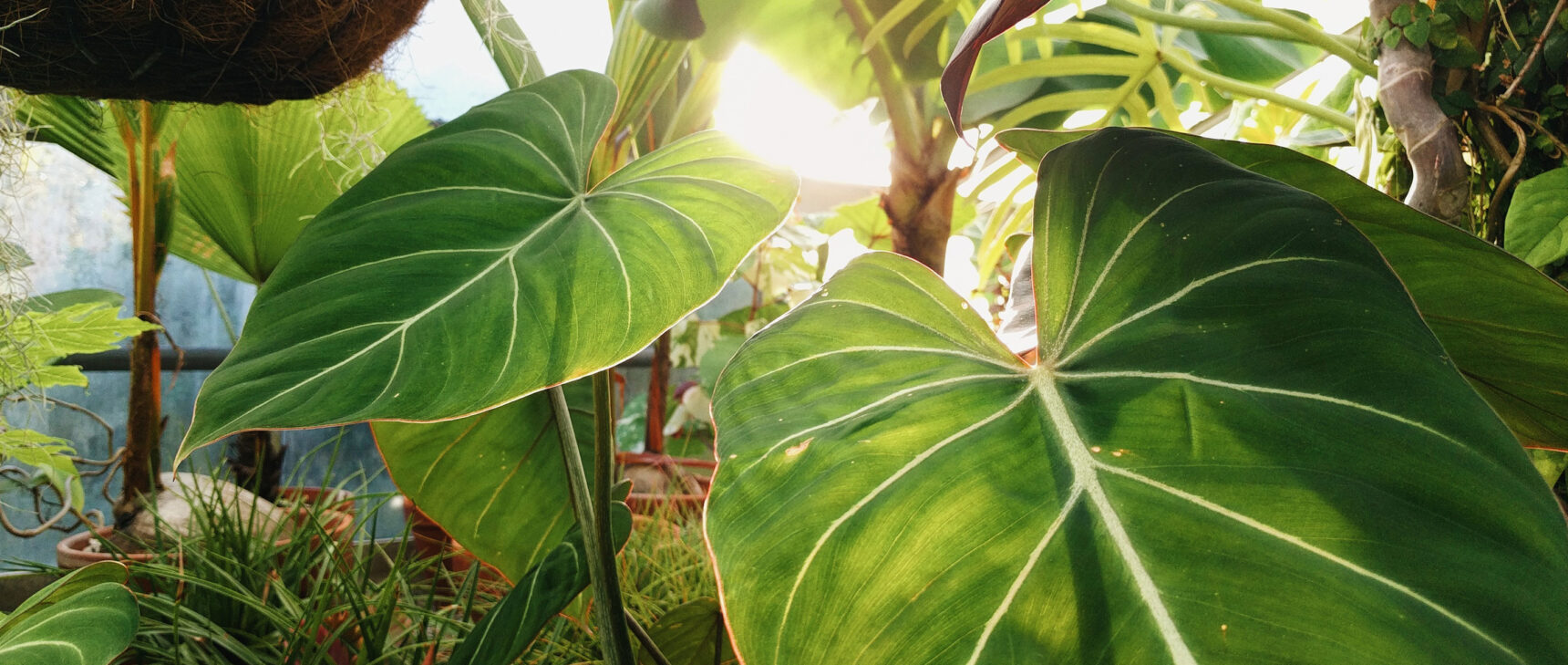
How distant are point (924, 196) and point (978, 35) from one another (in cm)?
42

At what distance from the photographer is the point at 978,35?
12.6 inches

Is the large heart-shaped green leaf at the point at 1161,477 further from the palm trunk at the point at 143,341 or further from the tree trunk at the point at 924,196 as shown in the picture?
the palm trunk at the point at 143,341

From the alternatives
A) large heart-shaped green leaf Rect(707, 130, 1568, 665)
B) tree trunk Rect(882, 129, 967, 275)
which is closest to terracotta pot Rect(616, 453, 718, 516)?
tree trunk Rect(882, 129, 967, 275)

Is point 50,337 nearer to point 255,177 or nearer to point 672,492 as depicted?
point 255,177

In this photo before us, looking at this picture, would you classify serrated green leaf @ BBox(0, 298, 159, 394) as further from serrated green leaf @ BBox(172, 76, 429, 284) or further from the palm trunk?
serrated green leaf @ BBox(172, 76, 429, 284)

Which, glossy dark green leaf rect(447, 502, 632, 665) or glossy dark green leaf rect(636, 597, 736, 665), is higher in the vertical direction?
glossy dark green leaf rect(447, 502, 632, 665)

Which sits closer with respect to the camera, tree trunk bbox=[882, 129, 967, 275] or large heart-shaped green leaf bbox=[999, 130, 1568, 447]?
large heart-shaped green leaf bbox=[999, 130, 1568, 447]

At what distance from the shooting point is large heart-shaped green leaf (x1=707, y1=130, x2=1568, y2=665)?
0.66ft

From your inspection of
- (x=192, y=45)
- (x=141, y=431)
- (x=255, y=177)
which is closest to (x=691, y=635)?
(x=192, y=45)

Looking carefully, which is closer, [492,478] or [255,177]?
[492,478]

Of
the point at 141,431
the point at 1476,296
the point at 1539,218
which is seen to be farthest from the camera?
the point at 141,431

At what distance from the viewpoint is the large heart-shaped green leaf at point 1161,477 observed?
0.20 meters

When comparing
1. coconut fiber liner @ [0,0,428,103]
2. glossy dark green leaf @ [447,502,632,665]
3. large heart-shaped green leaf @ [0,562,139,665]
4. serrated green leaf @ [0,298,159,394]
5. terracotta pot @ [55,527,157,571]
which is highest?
coconut fiber liner @ [0,0,428,103]

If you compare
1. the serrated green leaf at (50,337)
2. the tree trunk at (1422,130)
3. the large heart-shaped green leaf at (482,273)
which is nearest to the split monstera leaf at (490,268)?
the large heart-shaped green leaf at (482,273)
